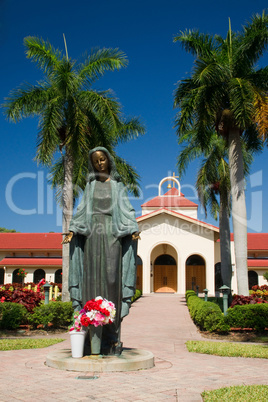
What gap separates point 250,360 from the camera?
730cm

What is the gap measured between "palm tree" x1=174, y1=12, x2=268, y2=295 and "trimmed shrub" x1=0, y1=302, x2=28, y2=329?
7.51m

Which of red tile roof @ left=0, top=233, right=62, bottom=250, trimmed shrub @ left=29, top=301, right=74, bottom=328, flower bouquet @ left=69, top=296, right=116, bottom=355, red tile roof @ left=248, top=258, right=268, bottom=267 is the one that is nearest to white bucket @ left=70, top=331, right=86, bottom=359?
flower bouquet @ left=69, top=296, right=116, bottom=355

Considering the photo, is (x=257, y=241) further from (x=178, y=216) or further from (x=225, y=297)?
(x=225, y=297)

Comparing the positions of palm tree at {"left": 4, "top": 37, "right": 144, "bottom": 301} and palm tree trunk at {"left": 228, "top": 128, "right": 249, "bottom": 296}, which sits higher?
palm tree at {"left": 4, "top": 37, "right": 144, "bottom": 301}

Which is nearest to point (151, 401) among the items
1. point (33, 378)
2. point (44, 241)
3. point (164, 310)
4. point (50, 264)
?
point (33, 378)

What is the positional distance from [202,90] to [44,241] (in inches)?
949

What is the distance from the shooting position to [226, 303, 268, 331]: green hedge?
11.8 metres

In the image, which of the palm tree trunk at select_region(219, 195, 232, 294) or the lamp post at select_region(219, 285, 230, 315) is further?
the palm tree trunk at select_region(219, 195, 232, 294)

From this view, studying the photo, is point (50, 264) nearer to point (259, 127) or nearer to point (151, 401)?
point (259, 127)

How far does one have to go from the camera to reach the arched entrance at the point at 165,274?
107ft

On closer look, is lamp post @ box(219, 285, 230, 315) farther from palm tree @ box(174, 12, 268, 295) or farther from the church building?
the church building

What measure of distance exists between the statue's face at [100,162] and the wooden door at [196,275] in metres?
27.1

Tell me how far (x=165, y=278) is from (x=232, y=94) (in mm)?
20809

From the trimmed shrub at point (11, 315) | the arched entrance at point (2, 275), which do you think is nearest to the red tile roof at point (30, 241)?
the arched entrance at point (2, 275)
